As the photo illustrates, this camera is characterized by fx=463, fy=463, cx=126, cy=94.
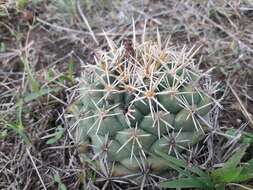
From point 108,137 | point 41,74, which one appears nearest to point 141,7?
point 41,74

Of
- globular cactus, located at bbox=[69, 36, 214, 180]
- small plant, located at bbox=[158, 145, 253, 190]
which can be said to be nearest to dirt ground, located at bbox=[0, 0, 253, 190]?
globular cactus, located at bbox=[69, 36, 214, 180]

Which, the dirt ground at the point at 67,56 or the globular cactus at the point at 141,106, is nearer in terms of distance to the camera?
the globular cactus at the point at 141,106

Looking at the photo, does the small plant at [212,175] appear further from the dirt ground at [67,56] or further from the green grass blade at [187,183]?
the dirt ground at [67,56]

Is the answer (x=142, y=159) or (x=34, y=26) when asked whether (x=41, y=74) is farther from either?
(x=142, y=159)

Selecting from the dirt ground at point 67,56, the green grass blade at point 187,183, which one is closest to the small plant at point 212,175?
the green grass blade at point 187,183

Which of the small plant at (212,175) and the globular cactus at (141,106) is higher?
the globular cactus at (141,106)

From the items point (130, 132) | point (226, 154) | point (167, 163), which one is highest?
point (130, 132)

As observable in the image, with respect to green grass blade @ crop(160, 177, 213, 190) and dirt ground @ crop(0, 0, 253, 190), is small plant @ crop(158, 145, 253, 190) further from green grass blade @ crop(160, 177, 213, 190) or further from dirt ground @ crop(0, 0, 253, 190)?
dirt ground @ crop(0, 0, 253, 190)
